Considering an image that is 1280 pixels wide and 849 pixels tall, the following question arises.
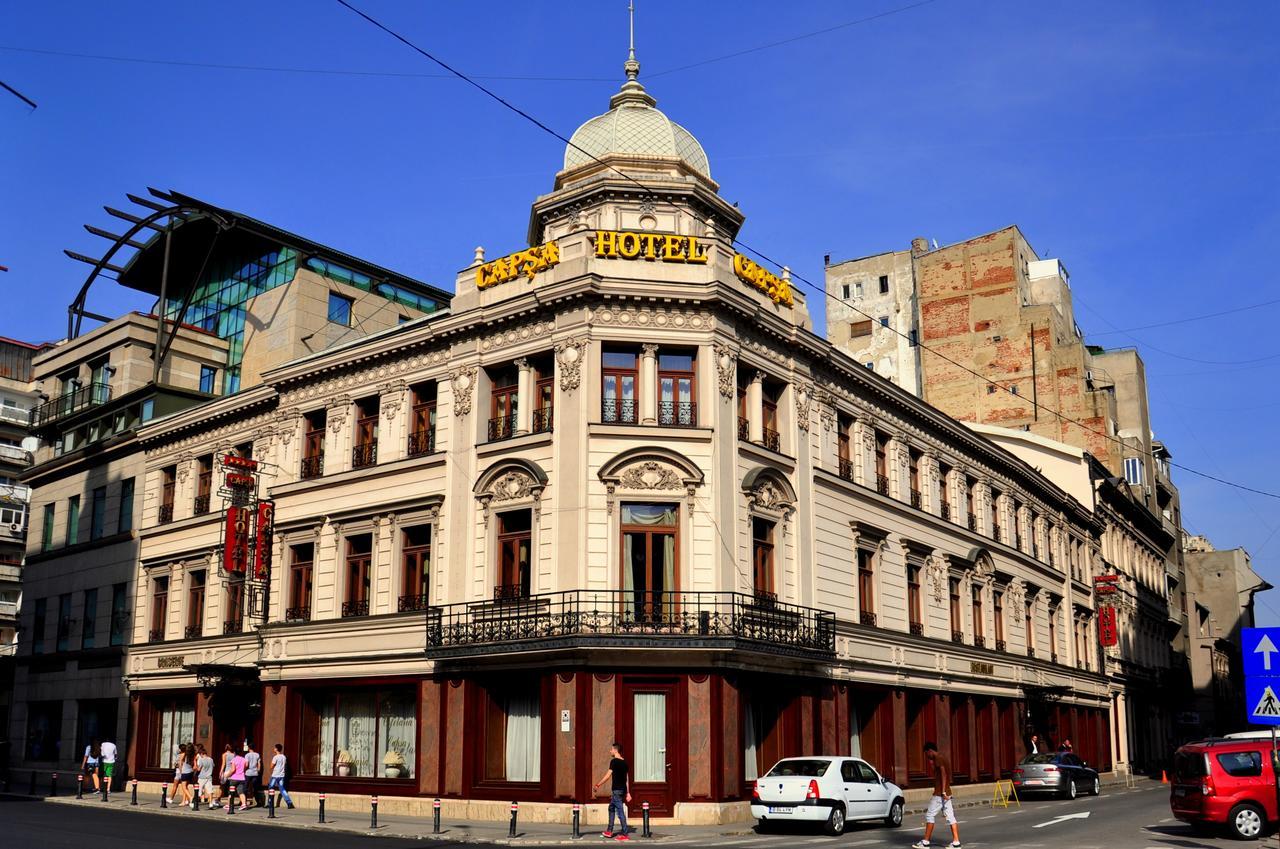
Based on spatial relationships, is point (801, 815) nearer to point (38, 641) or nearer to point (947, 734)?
point (947, 734)

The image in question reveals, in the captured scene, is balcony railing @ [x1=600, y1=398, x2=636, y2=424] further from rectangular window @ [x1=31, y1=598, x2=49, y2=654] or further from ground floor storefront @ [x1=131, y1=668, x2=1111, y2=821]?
rectangular window @ [x1=31, y1=598, x2=49, y2=654]

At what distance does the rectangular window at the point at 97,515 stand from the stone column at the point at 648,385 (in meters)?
27.2

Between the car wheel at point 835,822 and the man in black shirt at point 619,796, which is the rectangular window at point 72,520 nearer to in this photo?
the man in black shirt at point 619,796

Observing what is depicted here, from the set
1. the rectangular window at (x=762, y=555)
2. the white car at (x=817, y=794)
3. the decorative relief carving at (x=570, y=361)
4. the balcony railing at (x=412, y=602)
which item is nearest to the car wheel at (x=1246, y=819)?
the white car at (x=817, y=794)

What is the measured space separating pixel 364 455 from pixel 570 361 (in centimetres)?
889

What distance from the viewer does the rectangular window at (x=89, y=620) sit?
4644 cm

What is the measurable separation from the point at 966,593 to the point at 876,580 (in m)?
8.24

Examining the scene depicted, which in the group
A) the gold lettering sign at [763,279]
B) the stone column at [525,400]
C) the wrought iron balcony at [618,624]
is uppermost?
the gold lettering sign at [763,279]

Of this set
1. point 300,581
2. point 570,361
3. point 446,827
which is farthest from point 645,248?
point 300,581

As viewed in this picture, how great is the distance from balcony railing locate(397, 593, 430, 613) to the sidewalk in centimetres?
559

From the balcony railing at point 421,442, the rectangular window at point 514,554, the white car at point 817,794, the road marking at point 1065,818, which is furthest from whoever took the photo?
the balcony railing at point 421,442

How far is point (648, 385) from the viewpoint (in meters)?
31.2

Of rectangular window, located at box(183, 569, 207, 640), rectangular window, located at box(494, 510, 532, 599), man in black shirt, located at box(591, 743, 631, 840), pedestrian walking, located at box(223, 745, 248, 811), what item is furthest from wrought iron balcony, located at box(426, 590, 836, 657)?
rectangular window, located at box(183, 569, 207, 640)

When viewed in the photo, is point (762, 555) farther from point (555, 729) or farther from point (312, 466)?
point (312, 466)
